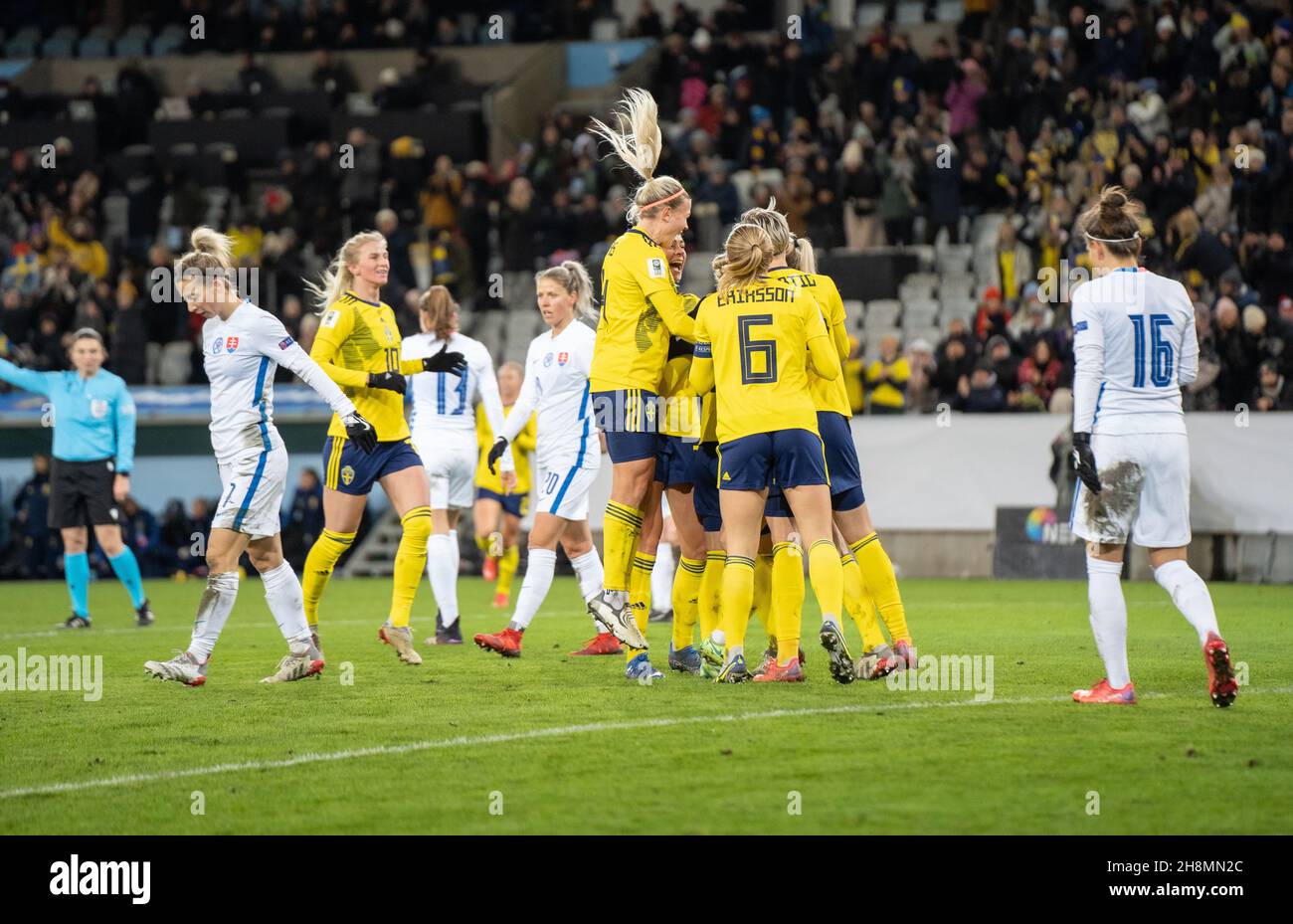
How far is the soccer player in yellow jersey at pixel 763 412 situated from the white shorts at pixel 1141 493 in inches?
53.5

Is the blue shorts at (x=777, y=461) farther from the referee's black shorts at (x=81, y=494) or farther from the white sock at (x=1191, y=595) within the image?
the referee's black shorts at (x=81, y=494)

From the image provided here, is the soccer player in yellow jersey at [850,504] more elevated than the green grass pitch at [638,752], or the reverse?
the soccer player in yellow jersey at [850,504]

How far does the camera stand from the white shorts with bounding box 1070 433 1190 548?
766 cm

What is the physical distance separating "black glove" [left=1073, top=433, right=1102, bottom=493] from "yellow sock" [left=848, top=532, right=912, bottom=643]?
1588 mm

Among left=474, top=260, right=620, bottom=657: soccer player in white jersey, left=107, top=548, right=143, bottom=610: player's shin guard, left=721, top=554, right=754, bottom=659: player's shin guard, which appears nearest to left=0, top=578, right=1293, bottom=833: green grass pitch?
left=721, top=554, right=754, bottom=659: player's shin guard

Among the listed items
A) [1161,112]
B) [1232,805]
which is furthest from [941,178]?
[1232,805]

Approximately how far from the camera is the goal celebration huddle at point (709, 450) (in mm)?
7730

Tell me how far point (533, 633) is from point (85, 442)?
4.65m

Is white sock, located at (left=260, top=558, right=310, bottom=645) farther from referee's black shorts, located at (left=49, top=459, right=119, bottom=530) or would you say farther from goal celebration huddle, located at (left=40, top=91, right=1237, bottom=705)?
referee's black shorts, located at (left=49, top=459, right=119, bottom=530)

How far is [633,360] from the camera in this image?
8.86 meters

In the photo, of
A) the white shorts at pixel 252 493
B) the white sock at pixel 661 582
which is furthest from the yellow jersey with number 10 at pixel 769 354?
the white sock at pixel 661 582
